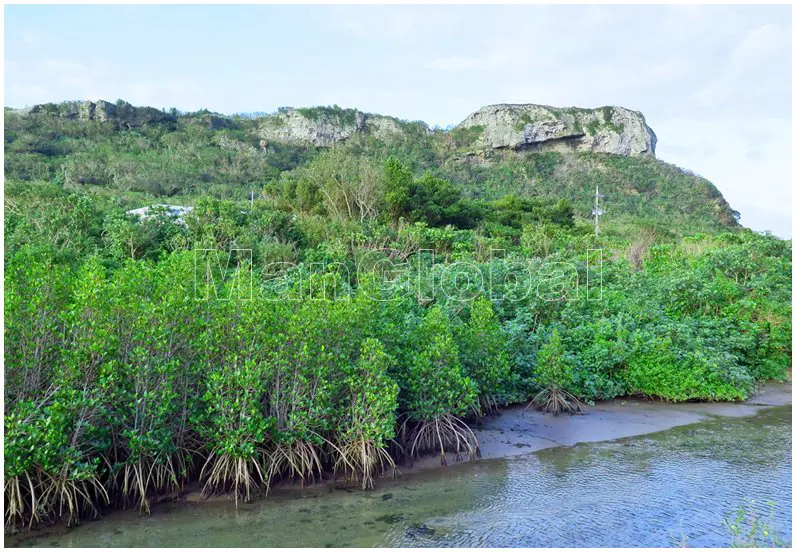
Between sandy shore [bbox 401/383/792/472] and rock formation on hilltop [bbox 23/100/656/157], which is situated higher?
rock formation on hilltop [bbox 23/100/656/157]

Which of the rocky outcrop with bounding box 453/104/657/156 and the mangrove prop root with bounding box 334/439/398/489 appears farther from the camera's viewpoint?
the rocky outcrop with bounding box 453/104/657/156

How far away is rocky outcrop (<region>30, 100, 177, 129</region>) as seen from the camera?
2197 inches

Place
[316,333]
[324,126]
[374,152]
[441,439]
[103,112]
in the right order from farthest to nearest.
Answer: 1. [324,126]
2. [374,152]
3. [103,112]
4. [441,439]
5. [316,333]

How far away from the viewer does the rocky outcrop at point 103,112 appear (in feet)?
183

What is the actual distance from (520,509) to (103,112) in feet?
191

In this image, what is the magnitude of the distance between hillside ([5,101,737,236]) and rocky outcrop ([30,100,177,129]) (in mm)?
123

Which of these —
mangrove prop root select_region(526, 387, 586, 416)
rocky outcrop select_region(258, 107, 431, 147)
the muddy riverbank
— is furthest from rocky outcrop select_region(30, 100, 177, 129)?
the muddy riverbank

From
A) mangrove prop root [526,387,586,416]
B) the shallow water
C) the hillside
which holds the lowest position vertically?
the shallow water

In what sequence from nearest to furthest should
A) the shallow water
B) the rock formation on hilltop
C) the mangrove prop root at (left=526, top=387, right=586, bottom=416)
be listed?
the shallow water < the mangrove prop root at (left=526, top=387, right=586, bottom=416) < the rock formation on hilltop

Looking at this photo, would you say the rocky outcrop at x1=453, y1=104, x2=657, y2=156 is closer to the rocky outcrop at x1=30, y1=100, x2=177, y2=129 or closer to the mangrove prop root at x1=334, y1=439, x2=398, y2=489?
the rocky outcrop at x1=30, y1=100, x2=177, y2=129

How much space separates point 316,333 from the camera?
827 centimetres

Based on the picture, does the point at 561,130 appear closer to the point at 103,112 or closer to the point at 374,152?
the point at 374,152

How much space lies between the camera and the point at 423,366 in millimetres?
8977

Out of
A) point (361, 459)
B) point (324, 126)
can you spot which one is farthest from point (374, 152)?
point (361, 459)
